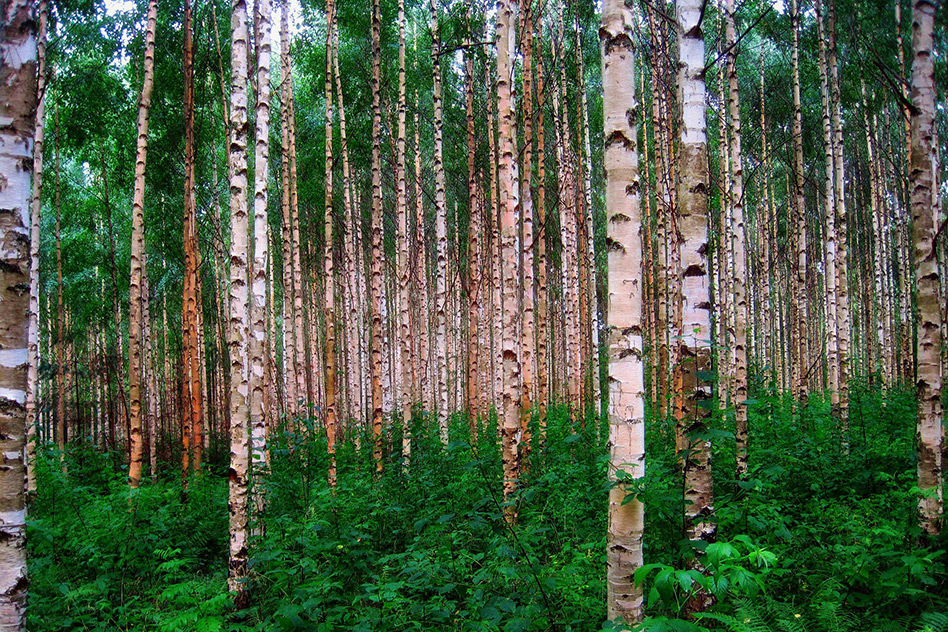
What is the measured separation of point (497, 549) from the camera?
12.3ft

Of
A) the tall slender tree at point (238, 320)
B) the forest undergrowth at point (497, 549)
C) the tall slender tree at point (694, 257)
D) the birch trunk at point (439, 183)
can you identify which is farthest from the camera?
the birch trunk at point (439, 183)

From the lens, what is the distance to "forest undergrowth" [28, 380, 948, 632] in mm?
3354

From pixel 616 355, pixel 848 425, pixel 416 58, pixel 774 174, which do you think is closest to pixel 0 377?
pixel 616 355

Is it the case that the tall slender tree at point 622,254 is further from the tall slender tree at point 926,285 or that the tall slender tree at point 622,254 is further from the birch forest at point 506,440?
the tall slender tree at point 926,285

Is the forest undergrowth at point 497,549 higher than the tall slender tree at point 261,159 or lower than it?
lower

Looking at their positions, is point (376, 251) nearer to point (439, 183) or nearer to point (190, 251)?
point (439, 183)

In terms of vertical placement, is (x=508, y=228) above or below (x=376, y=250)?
below

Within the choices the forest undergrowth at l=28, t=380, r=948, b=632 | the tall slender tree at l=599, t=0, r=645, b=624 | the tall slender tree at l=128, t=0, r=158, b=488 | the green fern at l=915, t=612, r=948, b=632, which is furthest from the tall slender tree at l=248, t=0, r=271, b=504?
the green fern at l=915, t=612, r=948, b=632

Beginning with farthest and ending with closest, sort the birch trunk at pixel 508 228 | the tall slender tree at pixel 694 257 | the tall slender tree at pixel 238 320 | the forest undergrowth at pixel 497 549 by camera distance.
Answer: the birch trunk at pixel 508 228 → the tall slender tree at pixel 238 320 → the tall slender tree at pixel 694 257 → the forest undergrowth at pixel 497 549

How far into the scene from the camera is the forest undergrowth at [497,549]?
11.0 feet

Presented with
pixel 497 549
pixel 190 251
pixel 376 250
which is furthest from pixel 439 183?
pixel 497 549

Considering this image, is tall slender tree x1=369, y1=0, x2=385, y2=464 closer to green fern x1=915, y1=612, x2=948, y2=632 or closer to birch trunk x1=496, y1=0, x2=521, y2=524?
birch trunk x1=496, y1=0, x2=521, y2=524

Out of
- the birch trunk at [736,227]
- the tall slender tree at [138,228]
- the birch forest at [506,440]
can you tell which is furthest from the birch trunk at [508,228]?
the tall slender tree at [138,228]

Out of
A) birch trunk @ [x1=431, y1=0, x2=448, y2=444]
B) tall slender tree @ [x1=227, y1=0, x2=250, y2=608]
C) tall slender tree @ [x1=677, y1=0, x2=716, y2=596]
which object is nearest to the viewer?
tall slender tree @ [x1=677, y1=0, x2=716, y2=596]
